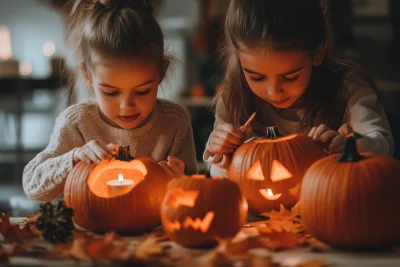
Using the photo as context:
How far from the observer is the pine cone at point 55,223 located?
1015mm

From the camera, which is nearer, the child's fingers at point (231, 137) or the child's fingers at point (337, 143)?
the child's fingers at point (337, 143)

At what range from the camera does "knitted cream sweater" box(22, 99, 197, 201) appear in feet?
4.52

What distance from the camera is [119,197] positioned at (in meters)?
1.09

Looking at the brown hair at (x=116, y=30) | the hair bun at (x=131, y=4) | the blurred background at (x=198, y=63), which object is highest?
the hair bun at (x=131, y=4)

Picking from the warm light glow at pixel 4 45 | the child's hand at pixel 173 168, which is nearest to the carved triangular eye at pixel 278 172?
the child's hand at pixel 173 168

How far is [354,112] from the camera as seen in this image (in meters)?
1.46

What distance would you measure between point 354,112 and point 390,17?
329cm

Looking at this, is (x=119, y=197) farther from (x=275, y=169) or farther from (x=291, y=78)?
(x=291, y=78)

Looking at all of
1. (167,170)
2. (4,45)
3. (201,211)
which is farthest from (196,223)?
(4,45)

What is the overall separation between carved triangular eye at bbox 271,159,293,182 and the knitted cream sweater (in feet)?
1.19

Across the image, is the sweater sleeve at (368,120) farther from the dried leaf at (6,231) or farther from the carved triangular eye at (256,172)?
the dried leaf at (6,231)

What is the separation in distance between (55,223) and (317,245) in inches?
18.7

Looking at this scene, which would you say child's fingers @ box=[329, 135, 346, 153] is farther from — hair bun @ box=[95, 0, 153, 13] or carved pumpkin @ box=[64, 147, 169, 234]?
hair bun @ box=[95, 0, 153, 13]

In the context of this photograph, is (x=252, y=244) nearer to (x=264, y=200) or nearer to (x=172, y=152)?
(x=264, y=200)
